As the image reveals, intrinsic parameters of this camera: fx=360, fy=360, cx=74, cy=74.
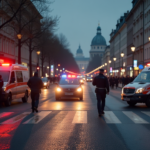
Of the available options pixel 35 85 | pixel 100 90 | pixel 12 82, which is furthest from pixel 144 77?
pixel 12 82

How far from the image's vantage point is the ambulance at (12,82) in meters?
18.0

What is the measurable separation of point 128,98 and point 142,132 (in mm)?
8106

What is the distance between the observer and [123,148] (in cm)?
724

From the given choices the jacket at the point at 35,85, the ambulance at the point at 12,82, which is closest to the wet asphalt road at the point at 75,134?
the jacket at the point at 35,85

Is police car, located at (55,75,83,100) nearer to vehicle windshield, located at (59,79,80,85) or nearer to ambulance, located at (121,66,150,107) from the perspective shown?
vehicle windshield, located at (59,79,80,85)

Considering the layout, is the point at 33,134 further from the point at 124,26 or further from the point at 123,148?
the point at 124,26

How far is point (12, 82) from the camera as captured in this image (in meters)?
19.1

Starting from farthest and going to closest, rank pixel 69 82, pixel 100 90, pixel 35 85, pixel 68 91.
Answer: pixel 69 82 → pixel 68 91 → pixel 35 85 → pixel 100 90

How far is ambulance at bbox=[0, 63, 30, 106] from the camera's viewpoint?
1797 centimetres

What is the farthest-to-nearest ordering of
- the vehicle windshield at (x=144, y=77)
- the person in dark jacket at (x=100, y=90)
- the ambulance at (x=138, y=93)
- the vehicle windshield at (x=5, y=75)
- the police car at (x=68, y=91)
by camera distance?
the police car at (x=68, y=91), the vehicle windshield at (x=5, y=75), the vehicle windshield at (x=144, y=77), the ambulance at (x=138, y=93), the person in dark jacket at (x=100, y=90)

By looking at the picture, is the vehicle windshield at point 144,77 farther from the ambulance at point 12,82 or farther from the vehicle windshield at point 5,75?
the vehicle windshield at point 5,75

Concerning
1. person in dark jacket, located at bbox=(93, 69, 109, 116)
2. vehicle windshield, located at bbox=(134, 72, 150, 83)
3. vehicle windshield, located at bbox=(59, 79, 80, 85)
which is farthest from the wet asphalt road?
vehicle windshield, located at bbox=(59, 79, 80, 85)

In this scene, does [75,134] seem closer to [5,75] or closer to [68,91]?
[5,75]

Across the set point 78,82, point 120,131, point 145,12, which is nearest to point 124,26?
point 145,12
